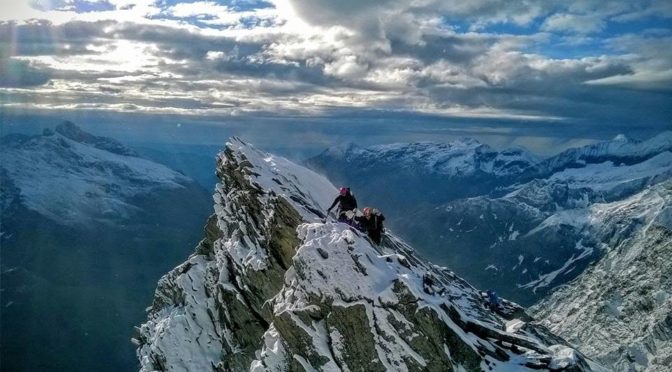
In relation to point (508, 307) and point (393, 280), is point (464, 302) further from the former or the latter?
point (393, 280)

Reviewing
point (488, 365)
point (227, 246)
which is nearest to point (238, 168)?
point (227, 246)

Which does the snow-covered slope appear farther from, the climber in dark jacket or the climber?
the climber in dark jacket

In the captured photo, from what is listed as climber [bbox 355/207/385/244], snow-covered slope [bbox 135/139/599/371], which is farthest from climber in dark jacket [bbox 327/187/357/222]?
snow-covered slope [bbox 135/139/599/371]

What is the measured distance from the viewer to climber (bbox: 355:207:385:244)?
64.8m

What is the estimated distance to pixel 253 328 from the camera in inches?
2854

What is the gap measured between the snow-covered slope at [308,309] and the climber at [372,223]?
6.88 ft

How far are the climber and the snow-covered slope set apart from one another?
6.88 feet

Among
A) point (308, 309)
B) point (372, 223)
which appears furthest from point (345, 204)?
point (308, 309)

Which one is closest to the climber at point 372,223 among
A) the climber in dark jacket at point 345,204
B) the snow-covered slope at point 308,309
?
the climber in dark jacket at point 345,204

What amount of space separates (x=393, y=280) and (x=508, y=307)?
193 ft

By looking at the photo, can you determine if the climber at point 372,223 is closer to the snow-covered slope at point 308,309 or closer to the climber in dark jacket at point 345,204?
the climber in dark jacket at point 345,204

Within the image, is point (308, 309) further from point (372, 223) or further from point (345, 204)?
point (345, 204)

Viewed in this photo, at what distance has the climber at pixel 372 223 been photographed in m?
64.8

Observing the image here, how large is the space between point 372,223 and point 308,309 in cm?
1526
